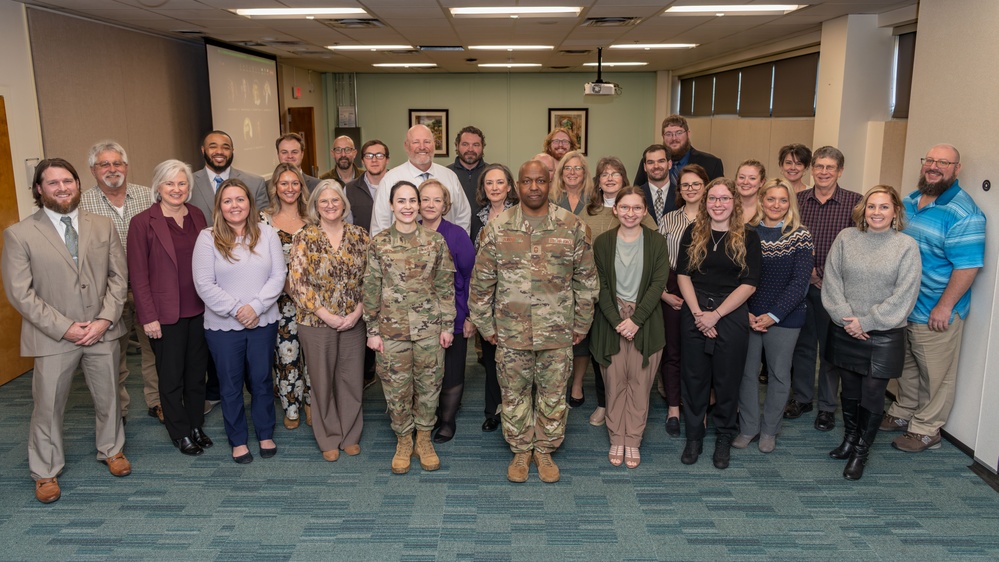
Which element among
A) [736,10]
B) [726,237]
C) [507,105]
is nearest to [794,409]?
[726,237]

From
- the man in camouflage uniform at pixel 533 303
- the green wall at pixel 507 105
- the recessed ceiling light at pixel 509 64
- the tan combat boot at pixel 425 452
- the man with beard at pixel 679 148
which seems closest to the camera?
the man in camouflage uniform at pixel 533 303

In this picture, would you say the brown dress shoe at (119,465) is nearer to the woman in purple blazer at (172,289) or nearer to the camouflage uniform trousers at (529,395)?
the woman in purple blazer at (172,289)

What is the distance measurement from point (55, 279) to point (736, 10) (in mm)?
5473

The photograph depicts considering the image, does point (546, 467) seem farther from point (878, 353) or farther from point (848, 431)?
point (878, 353)

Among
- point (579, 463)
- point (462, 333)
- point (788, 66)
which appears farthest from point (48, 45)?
point (788, 66)

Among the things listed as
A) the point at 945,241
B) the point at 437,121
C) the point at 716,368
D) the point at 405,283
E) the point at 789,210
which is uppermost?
the point at 437,121

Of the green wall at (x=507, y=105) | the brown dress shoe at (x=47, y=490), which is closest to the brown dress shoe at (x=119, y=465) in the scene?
the brown dress shoe at (x=47, y=490)

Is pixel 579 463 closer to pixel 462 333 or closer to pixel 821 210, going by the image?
pixel 462 333

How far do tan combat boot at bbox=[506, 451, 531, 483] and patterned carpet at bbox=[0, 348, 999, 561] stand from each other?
0.05m

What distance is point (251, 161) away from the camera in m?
9.02

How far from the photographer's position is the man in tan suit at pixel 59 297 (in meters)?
3.45

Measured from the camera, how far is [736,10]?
19.6 ft

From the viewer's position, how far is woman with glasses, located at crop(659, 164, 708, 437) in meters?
4.07

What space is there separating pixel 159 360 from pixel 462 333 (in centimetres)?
172
